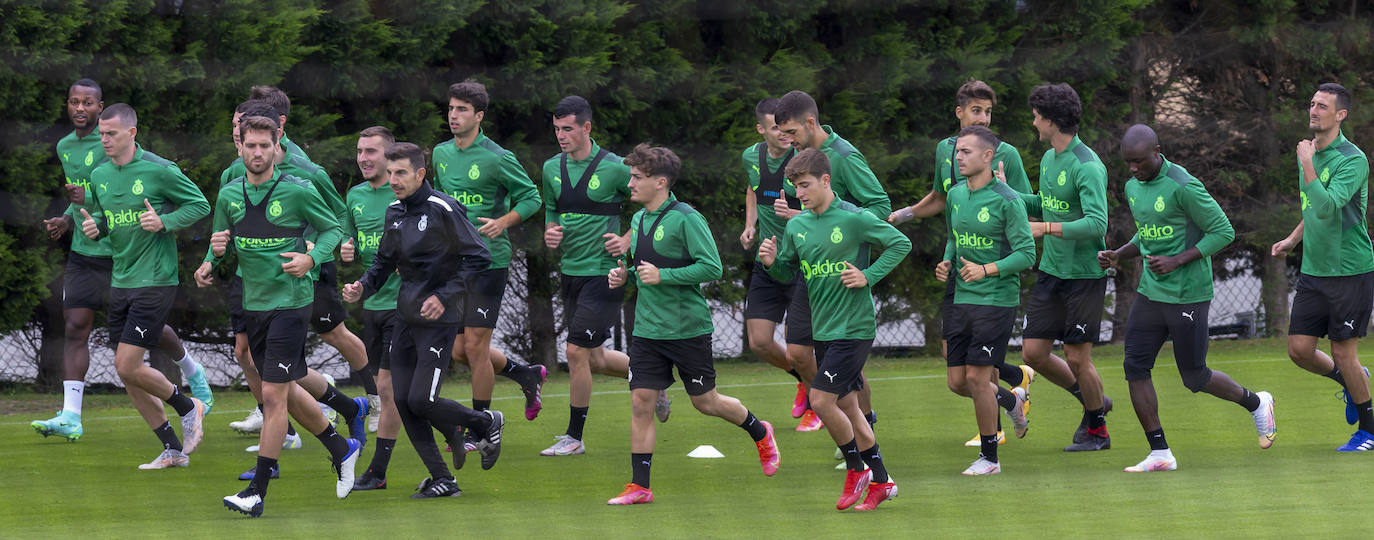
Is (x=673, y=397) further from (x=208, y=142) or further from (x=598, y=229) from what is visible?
(x=208, y=142)

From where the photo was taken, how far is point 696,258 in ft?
25.5

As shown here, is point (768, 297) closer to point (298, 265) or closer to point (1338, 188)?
point (298, 265)

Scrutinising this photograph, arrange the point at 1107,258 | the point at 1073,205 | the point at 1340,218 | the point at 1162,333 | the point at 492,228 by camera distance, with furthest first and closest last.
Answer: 1. the point at 492,228
2. the point at 1340,218
3. the point at 1073,205
4. the point at 1107,258
5. the point at 1162,333

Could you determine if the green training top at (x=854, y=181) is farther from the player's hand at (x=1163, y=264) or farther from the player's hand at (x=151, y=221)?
the player's hand at (x=151, y=221)

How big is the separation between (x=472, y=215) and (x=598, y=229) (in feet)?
2.34

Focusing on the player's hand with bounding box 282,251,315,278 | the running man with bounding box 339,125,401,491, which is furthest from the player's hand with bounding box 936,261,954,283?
the player's hand with bounding box 282,251,315,278

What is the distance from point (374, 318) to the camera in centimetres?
888

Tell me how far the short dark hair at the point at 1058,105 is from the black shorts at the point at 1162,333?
1027mm

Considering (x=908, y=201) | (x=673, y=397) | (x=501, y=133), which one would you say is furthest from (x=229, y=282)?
(x=908, y=201)

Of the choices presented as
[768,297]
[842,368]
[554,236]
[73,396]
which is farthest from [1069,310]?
[73,396]

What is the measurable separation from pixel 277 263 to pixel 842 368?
2.66 metres

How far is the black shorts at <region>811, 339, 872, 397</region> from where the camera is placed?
7.35 meters

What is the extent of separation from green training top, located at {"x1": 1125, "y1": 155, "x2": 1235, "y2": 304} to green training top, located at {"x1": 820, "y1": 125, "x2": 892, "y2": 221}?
1.32 metres

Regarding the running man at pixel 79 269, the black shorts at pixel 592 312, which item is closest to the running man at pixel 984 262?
the black shorts at pixel 592 312
